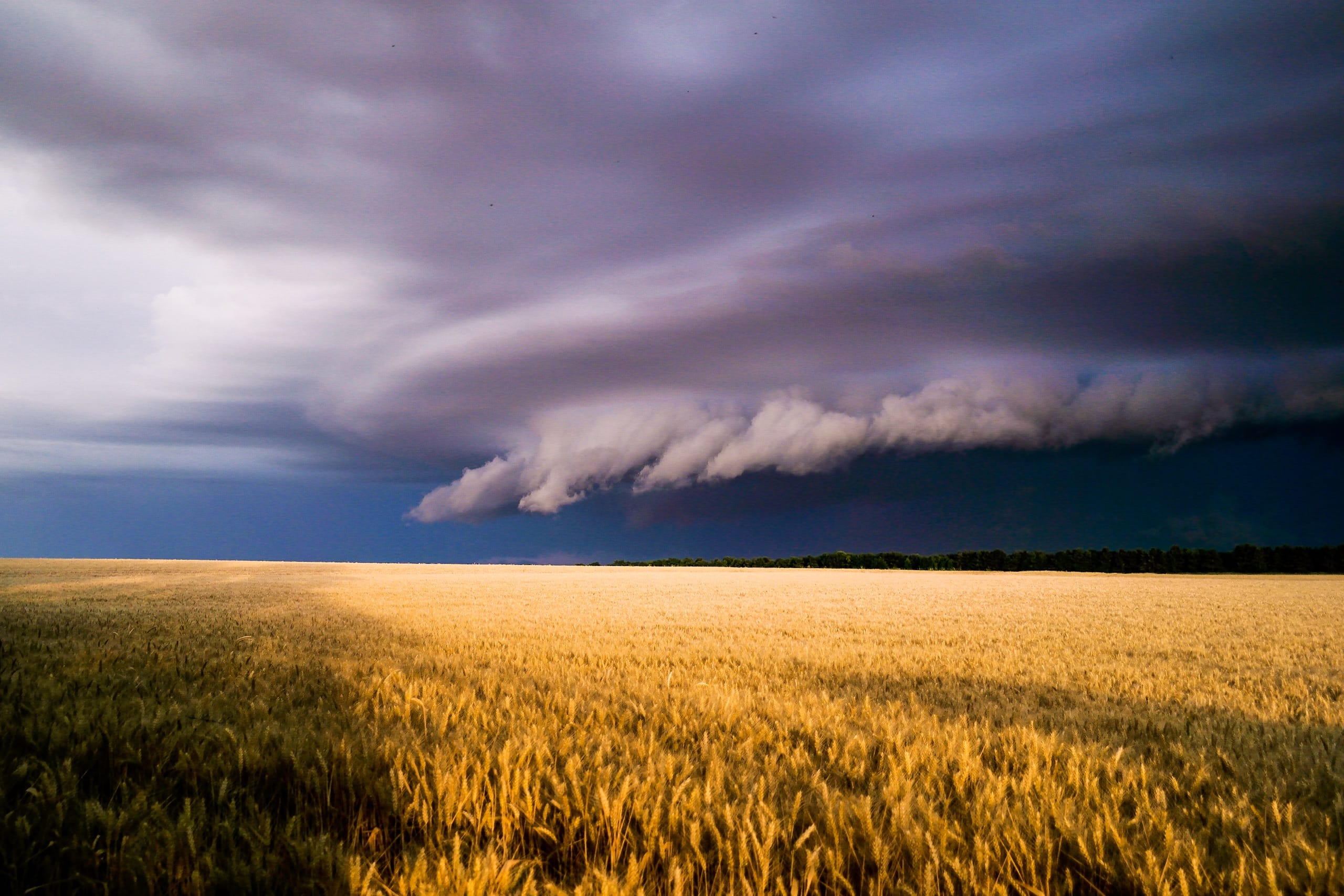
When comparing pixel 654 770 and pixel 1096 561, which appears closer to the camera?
pixel 654 770

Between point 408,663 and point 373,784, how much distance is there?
5.28 m

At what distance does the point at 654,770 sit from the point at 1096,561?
140668mm

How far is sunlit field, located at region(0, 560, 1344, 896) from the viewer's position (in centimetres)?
282

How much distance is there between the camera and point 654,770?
392 cm

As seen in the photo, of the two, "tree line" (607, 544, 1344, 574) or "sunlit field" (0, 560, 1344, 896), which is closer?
"sunlit field" (0, 560, 1344, 896)

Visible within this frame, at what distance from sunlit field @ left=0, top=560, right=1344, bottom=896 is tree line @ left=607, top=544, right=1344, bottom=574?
94.0 meters

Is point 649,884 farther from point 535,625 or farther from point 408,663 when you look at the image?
point 535,625

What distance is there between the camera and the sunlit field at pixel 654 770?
2.82 metres

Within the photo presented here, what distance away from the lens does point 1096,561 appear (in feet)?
390

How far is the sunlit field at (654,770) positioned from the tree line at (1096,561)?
9396 centimetres

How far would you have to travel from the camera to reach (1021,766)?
445 cm

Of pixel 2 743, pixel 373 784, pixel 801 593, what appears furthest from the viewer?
pixel 801 593

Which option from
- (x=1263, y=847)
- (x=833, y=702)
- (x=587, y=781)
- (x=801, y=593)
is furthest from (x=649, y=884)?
(x=801, y=593)

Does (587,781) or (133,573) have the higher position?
(587,781)
